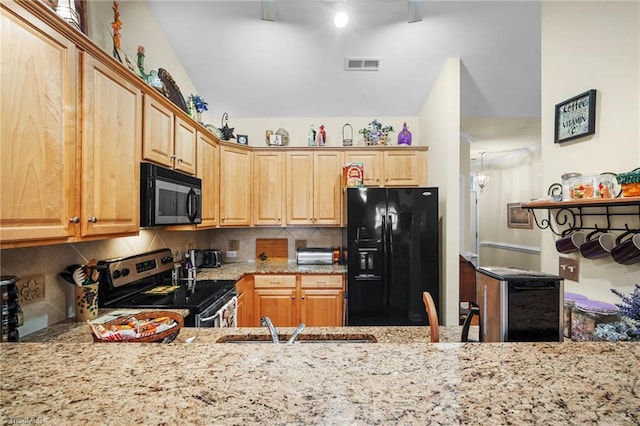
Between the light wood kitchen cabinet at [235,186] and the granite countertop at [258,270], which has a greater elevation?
the light wood kitchen cabinet at [235,186]

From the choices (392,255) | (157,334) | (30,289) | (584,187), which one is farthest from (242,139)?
(584,187)

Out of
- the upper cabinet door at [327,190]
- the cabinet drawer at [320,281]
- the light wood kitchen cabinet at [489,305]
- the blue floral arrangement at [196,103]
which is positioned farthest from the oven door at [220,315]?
the blue floral arrangement at [196,103]

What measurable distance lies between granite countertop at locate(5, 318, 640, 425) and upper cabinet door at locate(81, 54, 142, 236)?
35.8 inches

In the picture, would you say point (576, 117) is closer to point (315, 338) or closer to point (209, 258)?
point (315, 338)

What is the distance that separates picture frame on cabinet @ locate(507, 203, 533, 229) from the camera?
5.27m

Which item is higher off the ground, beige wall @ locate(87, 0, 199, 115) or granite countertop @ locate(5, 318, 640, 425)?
beige wall @ locate(87, 0, 199, 115)

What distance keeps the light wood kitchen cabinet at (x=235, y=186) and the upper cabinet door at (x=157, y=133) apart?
3.32ft

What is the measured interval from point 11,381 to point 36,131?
37.9 inches

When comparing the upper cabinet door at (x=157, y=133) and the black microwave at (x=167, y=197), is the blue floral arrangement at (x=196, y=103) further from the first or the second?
the black microwave at (x=167, y=197)

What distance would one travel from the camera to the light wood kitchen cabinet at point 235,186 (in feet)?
10.4

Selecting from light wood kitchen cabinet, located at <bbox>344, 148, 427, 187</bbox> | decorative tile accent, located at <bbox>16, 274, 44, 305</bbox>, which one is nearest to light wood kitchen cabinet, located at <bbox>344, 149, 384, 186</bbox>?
light wood kitchen cabinet, located at <bbox>344, 148, 427, 187</bbox>

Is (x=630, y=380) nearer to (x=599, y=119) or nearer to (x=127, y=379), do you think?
(x=127, y=379)

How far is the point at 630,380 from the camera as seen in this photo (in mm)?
498

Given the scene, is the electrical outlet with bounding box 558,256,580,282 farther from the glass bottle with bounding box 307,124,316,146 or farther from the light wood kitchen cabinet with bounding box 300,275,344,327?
the glass bottle with bounding box 307,124,316,146
